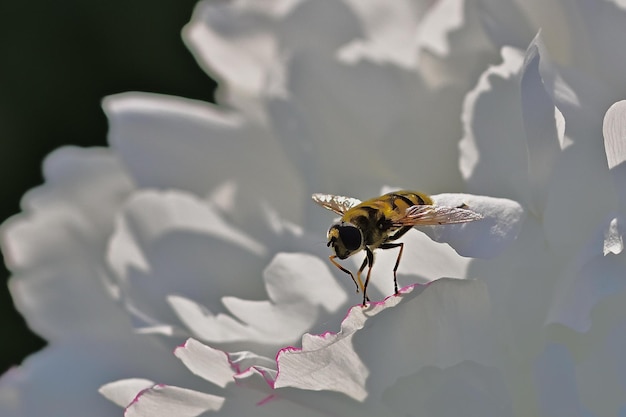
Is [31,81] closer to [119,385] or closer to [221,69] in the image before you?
[221,69]

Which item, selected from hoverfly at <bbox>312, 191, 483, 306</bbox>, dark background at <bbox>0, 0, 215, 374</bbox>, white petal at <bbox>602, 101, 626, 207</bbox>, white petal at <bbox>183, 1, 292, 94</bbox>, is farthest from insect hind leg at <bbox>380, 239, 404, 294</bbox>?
dark background at <bbox>0, 0, 215, 374</bbox>

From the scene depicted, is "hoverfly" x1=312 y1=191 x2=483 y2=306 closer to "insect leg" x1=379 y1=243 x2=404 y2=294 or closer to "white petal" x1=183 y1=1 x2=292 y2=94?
"insect leg" x1=379 y1=243 x2=404 y2=294

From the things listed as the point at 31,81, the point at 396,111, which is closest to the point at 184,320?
the point at 396,111

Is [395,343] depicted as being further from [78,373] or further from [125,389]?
[78,373]

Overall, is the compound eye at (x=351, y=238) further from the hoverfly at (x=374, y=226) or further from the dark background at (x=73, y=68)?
the dark background at (x=73, y=68)

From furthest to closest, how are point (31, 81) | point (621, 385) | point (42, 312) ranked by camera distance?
point (31, 81) → point (42, 312) → point (621, 385)

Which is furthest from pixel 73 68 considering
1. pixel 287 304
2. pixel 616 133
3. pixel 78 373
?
pixel 616 133
